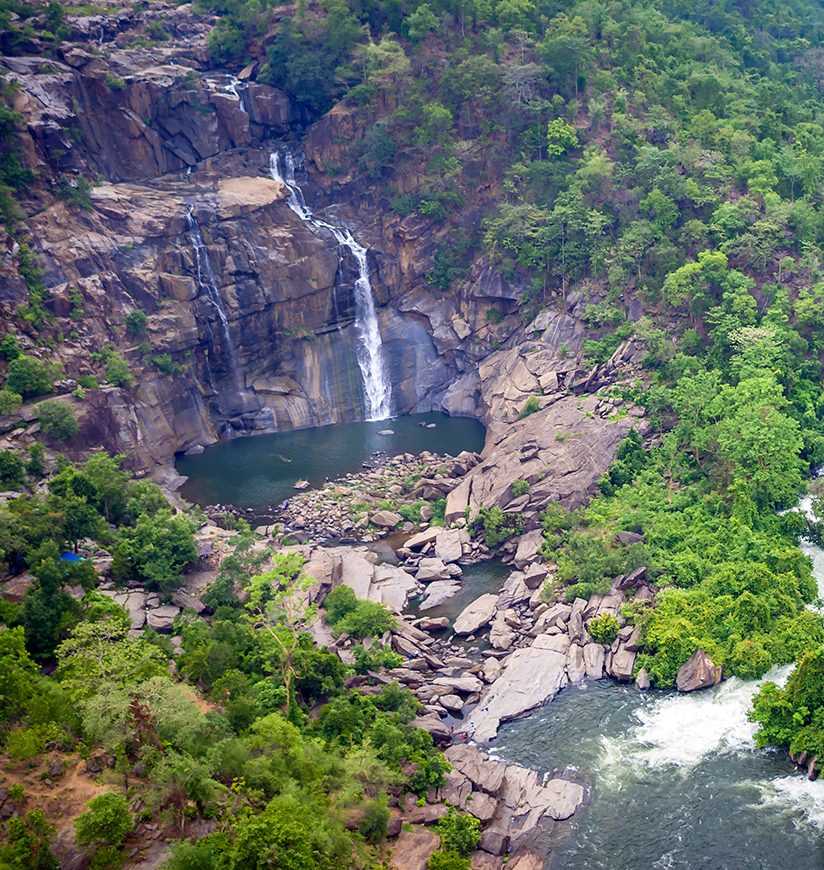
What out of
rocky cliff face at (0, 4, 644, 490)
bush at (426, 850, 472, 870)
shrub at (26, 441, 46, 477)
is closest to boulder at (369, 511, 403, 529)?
rocky cliff face at (0, 4, 644, 490)

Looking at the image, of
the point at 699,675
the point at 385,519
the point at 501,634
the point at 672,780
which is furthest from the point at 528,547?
the point at 672,780

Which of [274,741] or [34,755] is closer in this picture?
[34,755]

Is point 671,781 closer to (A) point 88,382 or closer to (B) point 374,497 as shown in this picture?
(B) point 374,497

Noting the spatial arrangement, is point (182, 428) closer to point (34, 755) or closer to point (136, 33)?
point (136, 33)

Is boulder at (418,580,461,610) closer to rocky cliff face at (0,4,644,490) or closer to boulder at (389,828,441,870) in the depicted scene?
rocky cliff face at (0,4,644,490)

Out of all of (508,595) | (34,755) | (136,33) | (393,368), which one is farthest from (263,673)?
(136,33)

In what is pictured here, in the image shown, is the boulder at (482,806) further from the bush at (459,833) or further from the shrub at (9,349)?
the shrub at (9,349)
